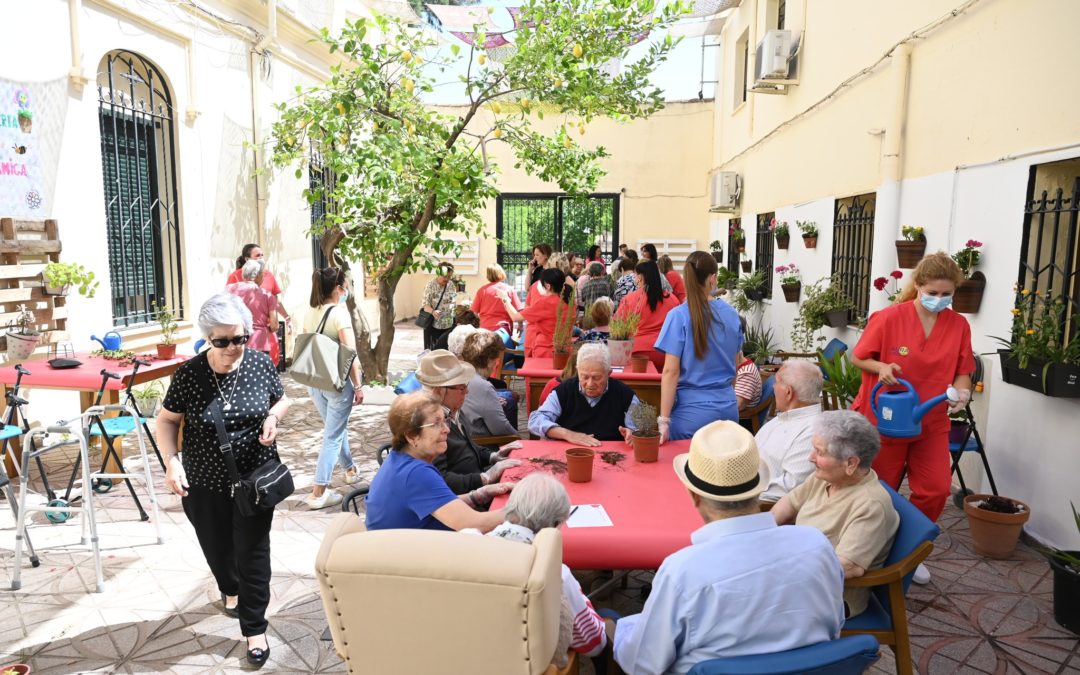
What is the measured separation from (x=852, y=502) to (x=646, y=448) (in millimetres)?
994

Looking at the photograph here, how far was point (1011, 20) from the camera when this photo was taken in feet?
14.5

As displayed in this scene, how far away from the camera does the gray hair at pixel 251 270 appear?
23.1 feet

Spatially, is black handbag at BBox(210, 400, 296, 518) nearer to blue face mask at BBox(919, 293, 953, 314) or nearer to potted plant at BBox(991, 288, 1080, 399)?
blue face mask at BBox(919, 293, 953, 314)

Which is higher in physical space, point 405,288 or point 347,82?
point 347,82

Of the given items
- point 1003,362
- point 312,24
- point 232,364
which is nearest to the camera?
point 232,364

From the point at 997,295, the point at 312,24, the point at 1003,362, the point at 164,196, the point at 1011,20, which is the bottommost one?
the point at 1003,362

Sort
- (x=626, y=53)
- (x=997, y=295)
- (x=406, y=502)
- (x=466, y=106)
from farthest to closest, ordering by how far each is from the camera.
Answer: (x=466, y=106) < (x=626, y=53) < (x=997, y=295) < (x=406, y=502)

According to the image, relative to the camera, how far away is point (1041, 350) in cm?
390

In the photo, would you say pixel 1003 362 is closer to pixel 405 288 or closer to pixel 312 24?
pixel 312 24

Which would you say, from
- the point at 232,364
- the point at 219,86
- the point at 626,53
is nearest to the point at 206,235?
the point at 219,86

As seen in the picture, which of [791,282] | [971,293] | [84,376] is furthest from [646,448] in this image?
[791,282]

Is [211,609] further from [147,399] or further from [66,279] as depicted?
[66,279]

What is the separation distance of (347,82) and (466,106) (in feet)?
29.9

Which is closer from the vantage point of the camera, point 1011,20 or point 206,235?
point 1011,20
